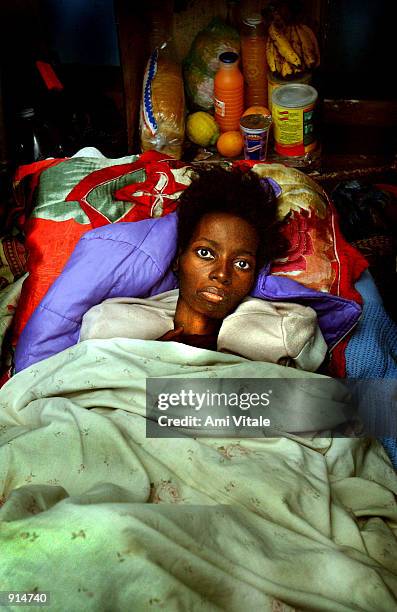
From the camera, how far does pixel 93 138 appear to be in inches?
111

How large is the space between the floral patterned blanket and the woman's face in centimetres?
16

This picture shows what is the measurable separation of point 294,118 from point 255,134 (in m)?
0.16

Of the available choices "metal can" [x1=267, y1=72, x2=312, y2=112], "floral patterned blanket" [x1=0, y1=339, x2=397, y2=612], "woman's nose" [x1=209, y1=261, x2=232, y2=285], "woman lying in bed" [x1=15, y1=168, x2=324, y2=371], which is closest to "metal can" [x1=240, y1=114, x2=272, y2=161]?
"metal can" [x1=267, y1=72, x2=312, y2=112]

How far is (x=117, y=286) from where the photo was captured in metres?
1.89

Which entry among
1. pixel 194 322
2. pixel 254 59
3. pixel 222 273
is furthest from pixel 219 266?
pixel 254 59

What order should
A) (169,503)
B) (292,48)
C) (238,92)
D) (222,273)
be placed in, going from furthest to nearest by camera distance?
(238,92), (292,48), (222,273), (169,503)

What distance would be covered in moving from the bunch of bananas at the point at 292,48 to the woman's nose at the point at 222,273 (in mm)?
1257

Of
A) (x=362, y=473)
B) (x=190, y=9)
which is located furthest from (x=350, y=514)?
(x=190, y=9)

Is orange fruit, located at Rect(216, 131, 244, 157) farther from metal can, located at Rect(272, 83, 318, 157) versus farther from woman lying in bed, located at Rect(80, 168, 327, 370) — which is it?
woman lying in bed, located at Rect(80, 168, 327, 370)

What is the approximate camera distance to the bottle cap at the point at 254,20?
8.90 feet

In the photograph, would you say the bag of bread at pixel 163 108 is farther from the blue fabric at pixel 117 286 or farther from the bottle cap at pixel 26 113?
the blue fabric at pixel 117 286

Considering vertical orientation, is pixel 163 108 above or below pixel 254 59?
below

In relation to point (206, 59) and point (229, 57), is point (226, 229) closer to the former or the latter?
point (229, 57)

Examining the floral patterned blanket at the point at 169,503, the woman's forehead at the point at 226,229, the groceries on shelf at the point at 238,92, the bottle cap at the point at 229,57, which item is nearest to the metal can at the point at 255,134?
the groceries on shelf at the point at 238,92
